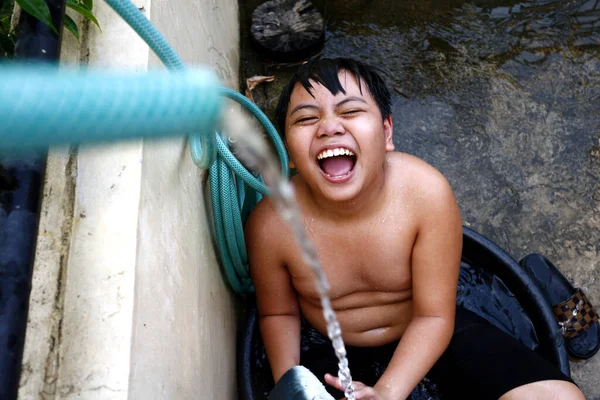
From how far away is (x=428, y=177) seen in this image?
156cm

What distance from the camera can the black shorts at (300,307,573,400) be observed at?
1.59m

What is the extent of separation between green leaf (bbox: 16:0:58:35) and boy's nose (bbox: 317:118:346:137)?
69 centimetres

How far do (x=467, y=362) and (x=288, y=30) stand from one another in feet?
5.21

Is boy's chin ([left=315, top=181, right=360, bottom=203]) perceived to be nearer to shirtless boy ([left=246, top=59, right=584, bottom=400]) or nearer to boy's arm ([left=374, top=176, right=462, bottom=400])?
shirtless boy ([left=246, top=59, right=584, bottom=400])

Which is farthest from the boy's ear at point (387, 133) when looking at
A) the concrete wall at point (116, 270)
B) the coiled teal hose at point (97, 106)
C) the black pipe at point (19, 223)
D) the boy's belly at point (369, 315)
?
the coiled teal hose at point (97, 106)

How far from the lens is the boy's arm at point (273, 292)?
1.61 m

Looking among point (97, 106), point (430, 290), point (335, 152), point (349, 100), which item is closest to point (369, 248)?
→ point (430, 290)

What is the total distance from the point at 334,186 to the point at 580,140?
1474 mm

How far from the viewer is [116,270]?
1028 millimetres

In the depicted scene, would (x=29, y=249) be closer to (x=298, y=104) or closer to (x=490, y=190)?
(x=298, y=104)

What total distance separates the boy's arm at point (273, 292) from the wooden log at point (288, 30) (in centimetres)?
111

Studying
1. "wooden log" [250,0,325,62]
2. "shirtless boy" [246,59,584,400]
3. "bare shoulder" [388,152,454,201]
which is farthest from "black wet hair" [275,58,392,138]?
"wooden log" [250,0,325,62]

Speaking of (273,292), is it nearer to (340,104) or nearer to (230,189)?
(230,189)

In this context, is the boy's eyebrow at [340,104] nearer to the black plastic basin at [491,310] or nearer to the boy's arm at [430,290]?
the boy's arm at [430,290]
